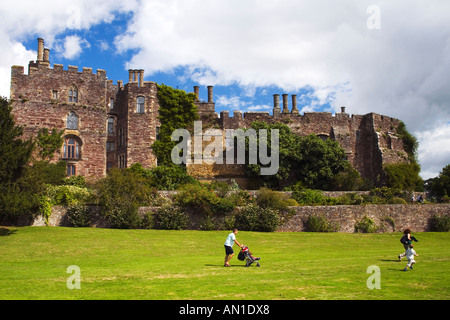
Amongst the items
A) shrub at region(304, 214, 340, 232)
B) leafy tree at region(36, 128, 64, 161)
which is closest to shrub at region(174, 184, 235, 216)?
shrub at region(304, 214, 340, 232)

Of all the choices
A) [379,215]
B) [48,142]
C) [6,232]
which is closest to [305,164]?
[379,215]

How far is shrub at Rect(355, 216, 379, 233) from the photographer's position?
31344 mm

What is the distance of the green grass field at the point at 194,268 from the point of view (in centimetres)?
1052

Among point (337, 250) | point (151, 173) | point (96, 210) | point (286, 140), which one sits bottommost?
point (337, 250)

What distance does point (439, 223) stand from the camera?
3306 cm

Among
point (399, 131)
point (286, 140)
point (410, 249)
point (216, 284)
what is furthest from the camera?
point (399, 131)

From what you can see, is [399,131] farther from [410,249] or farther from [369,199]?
[410,249]

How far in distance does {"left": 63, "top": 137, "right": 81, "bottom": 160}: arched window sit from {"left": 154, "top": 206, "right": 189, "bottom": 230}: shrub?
1643cm

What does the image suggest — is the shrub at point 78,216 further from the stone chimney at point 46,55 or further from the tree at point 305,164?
the stone chimney at point 46,55

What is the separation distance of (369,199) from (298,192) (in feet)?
20.2
